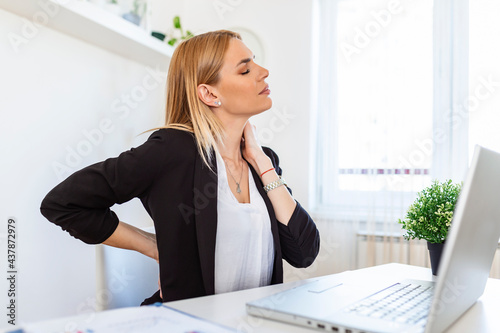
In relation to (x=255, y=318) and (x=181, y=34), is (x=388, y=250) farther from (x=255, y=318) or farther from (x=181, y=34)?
(x=181, y=34)

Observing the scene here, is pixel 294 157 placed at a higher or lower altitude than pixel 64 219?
higher

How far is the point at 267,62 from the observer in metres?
2.42

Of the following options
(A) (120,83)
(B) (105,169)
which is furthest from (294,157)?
(B) (105,169)

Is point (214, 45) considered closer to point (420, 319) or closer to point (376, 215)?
point (420, 319)

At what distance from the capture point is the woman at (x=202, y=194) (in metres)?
1.06

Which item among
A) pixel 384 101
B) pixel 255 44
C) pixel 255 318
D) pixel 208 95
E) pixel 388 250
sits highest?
pixel 255 44

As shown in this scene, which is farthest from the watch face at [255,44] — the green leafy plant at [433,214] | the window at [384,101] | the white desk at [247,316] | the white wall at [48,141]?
the white desk at [247,316]

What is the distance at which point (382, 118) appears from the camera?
2.17 m

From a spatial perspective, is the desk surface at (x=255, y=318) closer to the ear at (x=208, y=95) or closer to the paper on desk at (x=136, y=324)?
the paper on desk at (x=136, y=324)

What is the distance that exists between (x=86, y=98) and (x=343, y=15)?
152 centimetres

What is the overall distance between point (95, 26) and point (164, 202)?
846 millimetres

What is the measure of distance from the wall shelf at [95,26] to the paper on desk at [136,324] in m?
1.10

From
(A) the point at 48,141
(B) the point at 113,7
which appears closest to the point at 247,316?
(A) the point at 48,141

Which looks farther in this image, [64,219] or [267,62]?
[267,62]
